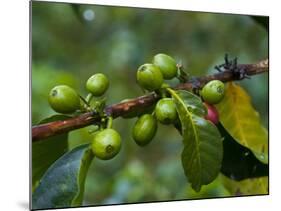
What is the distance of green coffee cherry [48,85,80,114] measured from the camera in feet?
6.89

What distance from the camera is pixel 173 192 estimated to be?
2627 mm

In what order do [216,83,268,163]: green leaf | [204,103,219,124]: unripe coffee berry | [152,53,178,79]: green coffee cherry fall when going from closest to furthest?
[152,53,178,79]: green coffee cherry → [204,103,219,124]: unripe coffee berry → [216,83,268,163]: green leaf

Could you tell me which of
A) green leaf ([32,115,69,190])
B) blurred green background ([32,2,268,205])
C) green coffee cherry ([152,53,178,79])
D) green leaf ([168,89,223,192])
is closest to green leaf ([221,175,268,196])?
blurred green background ([32,2,268,205])

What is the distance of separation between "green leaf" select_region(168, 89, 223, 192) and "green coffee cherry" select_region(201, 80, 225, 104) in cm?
4

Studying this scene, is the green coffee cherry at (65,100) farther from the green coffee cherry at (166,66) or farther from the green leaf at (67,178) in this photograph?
the green coffee cherry at (166,66)

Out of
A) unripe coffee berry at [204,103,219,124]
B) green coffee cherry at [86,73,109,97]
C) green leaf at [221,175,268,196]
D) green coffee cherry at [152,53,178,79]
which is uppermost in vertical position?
green coffee cherry at [152,53,178,79]

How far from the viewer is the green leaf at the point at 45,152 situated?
→ 2252mm

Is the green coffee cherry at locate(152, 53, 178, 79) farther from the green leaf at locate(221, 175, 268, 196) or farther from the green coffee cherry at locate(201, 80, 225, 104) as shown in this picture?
the green leaf at locate(221, 175, 268, 196)

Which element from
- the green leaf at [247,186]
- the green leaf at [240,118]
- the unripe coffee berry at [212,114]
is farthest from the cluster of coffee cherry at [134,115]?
the green leaf at [247,186]

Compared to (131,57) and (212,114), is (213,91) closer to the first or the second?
(212,114)

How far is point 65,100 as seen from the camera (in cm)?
210

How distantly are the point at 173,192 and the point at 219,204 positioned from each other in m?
0.21

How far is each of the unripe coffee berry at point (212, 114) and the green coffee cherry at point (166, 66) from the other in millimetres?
188
